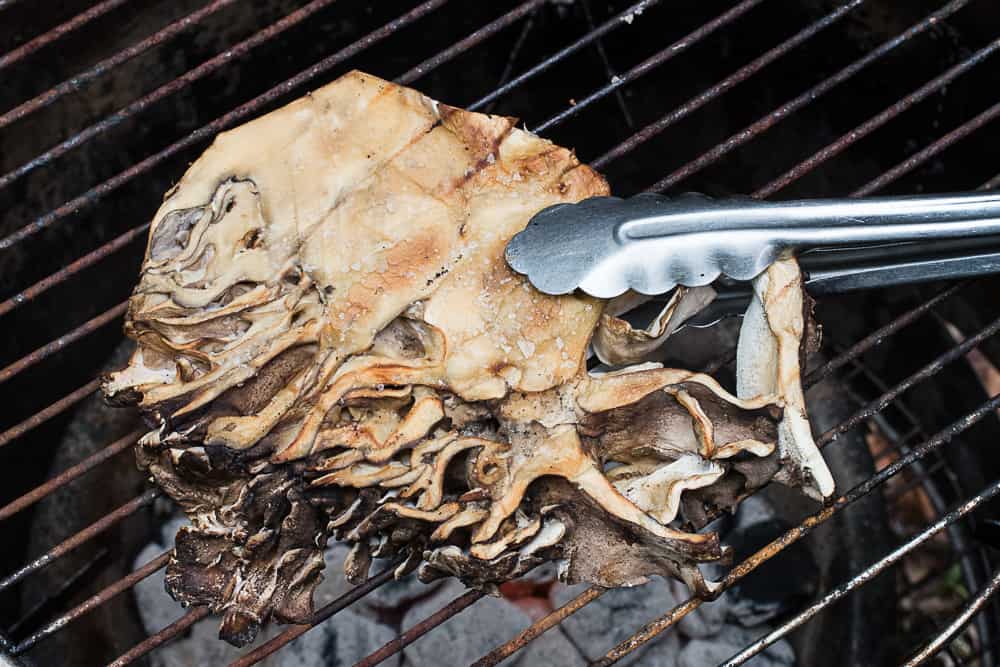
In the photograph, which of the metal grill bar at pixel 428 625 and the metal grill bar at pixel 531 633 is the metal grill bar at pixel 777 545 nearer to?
the metal grill bar at pixel 531 633

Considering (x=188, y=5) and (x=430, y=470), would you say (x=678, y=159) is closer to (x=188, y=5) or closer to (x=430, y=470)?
(x=188, y=5)

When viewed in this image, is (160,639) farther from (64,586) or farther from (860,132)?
(860,132)

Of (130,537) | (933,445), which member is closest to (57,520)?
(130,537)

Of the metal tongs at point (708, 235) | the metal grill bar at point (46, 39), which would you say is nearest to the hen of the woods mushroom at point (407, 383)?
the metal tongs at point (708, 235)

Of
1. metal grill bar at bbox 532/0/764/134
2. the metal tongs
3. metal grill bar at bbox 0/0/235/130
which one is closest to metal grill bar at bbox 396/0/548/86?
metal grill bar at bbox 532/0/764/134

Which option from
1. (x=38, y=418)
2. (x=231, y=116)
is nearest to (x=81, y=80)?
(x=231, y=116)

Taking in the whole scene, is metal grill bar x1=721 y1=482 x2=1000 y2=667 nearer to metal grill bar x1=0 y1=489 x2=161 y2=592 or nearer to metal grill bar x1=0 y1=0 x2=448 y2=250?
metal grill bar x1=0 y1=489 x2=161 y2=592
